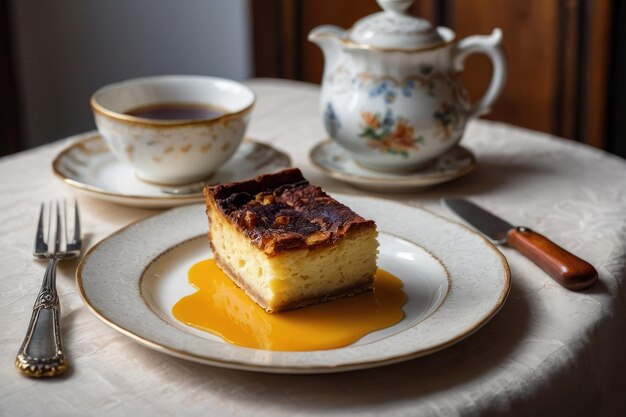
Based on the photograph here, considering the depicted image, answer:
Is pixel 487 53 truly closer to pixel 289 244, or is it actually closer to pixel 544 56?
pixel 289 244

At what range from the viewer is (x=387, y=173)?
1.54 m

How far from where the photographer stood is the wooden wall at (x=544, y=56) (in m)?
2.85

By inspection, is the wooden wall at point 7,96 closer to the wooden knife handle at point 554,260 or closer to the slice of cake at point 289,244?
the slice of cake at point 289,244

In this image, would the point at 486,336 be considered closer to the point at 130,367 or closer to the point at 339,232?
the point at 339,232

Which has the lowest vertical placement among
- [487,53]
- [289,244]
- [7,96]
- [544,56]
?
[7,96]

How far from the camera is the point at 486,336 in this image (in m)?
1.01

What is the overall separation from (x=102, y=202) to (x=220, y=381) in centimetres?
63

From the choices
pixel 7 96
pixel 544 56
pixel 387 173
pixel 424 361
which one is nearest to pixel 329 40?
pixel 387 173

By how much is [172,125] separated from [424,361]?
0.67m

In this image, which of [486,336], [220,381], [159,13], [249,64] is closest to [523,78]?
[249,64]

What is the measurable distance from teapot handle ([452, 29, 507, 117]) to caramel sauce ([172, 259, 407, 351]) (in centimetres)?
54

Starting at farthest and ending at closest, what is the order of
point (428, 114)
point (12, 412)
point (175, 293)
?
point (428, 114) < point (175, 293) < point (12, 412)

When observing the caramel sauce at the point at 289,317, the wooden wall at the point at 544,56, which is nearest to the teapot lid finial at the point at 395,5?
the caramel sauce at the point at 289,317

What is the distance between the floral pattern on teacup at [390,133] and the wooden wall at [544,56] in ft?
5.26
